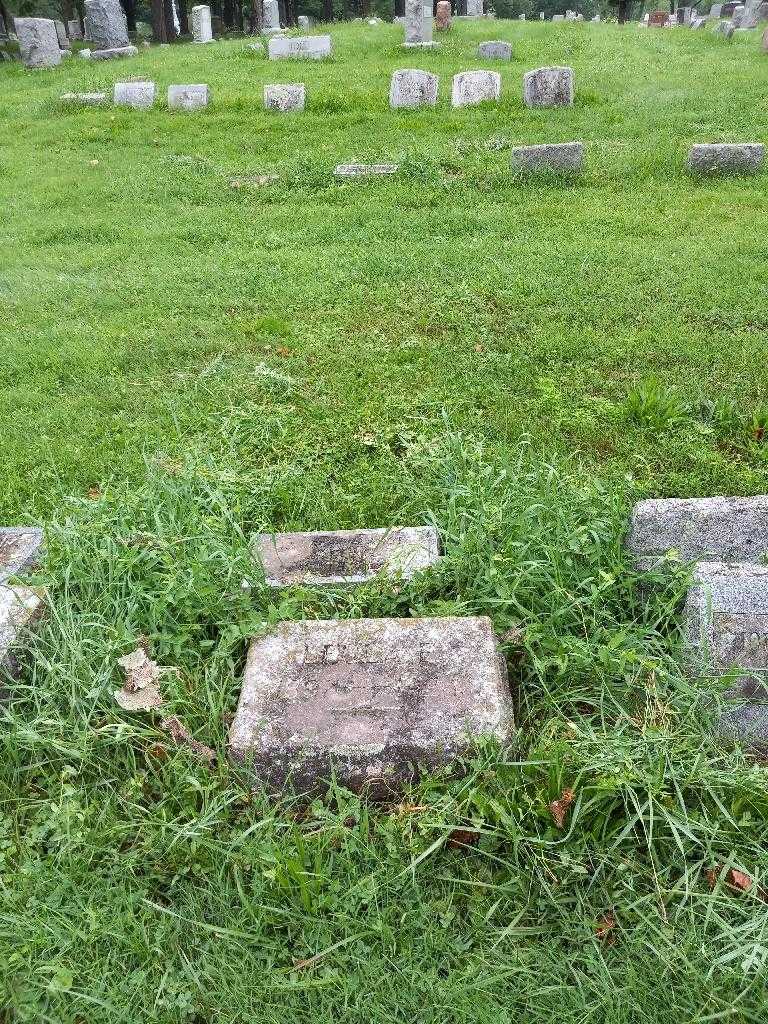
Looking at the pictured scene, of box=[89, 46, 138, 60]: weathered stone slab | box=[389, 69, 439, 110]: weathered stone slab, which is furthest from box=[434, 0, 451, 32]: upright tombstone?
box=[389, 69, 439, 110]: weathered stone slab

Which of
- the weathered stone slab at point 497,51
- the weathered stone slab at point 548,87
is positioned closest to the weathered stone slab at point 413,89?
the weathered stone slab at point 548,87

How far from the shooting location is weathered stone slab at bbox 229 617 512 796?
2.22 meters

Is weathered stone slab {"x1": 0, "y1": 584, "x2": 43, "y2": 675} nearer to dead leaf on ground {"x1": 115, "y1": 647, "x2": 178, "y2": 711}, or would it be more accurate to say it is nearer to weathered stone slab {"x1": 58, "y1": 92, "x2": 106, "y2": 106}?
dead leaf on ground {"x1": 115, "y1": 647, "x2": 178, "y2": 711}

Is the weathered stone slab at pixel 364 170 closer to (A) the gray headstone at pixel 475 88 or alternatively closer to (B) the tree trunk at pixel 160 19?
(A) the gray headstone at pixel 475 88

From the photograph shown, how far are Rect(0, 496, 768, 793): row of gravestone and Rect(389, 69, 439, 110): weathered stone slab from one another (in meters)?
9.81

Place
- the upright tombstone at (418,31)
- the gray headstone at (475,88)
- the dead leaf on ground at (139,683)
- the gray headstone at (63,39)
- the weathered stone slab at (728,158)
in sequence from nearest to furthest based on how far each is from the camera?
1. the dead leaf on ground at (139,683)
2. the weathered stone slab at (728,158)
3. the gray headstone at (475,88)
4. the upright tombstone at (418,31)
5. the gray headstone at (63,39)

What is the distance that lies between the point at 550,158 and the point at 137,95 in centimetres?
737

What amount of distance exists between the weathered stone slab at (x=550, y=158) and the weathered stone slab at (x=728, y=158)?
1194 millimetres

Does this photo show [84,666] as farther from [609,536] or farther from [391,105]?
[391,105]

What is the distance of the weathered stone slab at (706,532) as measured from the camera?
281cm

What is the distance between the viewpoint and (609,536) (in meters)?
2.96

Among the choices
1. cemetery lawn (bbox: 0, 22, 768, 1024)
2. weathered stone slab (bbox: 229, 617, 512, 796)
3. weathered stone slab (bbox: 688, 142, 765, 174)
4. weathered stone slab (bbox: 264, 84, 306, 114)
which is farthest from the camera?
weathered stone slab (bbox: 264, 84, 306, 114)

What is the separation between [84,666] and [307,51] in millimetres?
15807

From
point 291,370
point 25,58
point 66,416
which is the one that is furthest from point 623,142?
point 25,58
